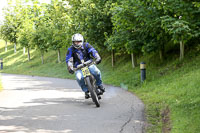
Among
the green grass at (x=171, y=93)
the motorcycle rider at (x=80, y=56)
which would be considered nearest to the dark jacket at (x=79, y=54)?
the motorcycle rider at (x=80, y=56)

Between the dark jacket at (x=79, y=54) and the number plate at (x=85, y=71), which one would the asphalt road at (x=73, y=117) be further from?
the dark jacket at (x=79, y=54)

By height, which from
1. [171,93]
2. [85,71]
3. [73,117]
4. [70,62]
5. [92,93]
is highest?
[70,62]

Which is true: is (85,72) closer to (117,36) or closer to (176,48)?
(117,36)

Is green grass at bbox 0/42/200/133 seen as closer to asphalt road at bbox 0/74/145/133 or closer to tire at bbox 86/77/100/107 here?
asphalt road at bbox 0/74/145/133

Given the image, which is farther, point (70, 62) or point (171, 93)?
point (171, 93)

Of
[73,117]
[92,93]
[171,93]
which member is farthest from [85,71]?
[171,93]

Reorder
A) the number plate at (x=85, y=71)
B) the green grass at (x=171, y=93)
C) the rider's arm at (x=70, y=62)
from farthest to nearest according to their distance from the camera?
the rider's arm at (x=70, y=62) → the number plate at (x=85, y=71) → the green grass at (x=171, y=93)

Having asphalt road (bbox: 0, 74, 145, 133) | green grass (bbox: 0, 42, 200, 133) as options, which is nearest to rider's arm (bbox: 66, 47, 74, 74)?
asphalt road (bbox: 0, 74, 145, 133)

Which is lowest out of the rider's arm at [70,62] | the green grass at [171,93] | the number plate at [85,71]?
the green grass at [171,93]

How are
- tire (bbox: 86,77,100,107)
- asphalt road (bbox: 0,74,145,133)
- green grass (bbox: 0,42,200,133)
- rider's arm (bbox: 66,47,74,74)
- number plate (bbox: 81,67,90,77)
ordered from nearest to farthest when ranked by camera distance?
asphalt road (bbox: 0,74,145,133), green grass (bbox: 0,42,200,133), tire (bbox: 86,77,100,107), number plate (bbox: 81,67,90,77), rider's arm (bbox: 66,47,74,74)

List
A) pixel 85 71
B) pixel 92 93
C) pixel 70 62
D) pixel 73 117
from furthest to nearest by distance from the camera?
1. pixel 70 62
2. pixel 85 71
3. pixel 92 93
4. pixel 73 117

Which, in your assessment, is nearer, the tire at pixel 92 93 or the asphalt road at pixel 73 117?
the asphalt road at pixel 73 117

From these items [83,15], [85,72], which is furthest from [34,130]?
[83,15]

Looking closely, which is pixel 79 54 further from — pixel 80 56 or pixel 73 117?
pixel 73 117
